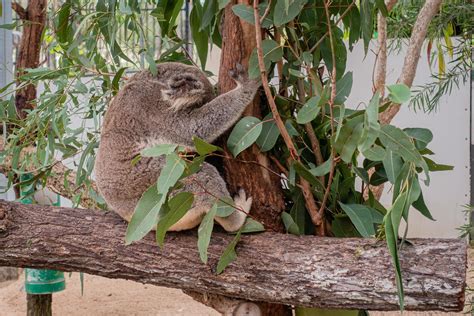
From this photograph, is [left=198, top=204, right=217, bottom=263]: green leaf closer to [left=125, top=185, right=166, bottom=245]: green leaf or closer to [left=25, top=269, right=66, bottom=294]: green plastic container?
[left=125, top=185, right=166, bottom=245]: green leaf

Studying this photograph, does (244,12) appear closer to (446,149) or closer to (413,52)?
(413,52)

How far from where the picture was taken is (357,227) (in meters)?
1.63

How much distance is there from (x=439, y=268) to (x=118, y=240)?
2.76ft

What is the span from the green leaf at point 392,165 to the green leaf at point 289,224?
1.25 ft

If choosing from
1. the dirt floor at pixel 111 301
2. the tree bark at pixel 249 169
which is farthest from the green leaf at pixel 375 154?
the dirt floor at pixel 111 301

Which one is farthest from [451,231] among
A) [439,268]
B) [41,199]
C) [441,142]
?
[439,268]

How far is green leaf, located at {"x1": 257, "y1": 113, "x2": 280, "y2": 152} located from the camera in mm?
1645

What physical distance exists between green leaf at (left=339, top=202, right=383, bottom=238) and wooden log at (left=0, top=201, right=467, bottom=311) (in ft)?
0.33

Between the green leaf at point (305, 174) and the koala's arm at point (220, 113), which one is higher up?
the koala's arm at point (220, 113)

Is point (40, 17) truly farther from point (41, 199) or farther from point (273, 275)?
point (273, 275)

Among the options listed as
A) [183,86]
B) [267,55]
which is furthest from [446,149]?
[267,55]

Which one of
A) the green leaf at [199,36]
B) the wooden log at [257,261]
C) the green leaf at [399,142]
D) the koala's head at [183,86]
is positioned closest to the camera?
the green leaf at [399,142]

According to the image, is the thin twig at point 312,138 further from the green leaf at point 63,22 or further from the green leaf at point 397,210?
the green leaf at point 63,22

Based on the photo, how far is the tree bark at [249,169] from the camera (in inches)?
66.7
